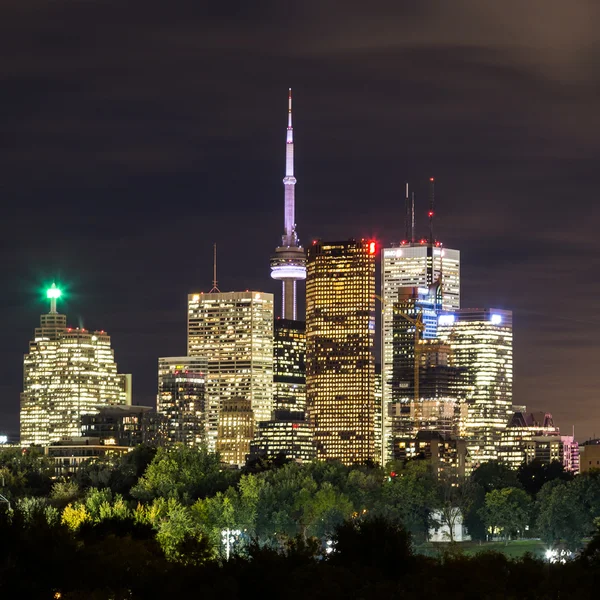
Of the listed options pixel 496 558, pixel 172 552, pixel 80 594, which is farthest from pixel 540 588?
pixel 172 552

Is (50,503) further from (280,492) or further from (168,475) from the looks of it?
(280,492)

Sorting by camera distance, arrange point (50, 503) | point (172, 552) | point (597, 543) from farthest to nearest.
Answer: point (50, 503) < point (172, 552) < point (597, 543)

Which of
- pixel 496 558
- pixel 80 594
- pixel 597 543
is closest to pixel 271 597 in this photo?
pixel 80 594

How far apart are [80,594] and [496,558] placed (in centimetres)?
3423

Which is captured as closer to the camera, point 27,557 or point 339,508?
point 27,557

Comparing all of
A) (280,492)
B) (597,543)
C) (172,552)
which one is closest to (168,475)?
(280,492)

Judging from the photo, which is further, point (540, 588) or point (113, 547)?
point (113, 547)

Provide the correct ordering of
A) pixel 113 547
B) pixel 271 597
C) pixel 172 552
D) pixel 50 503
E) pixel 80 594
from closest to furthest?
1. pixel 80 594
2. pixel 271 597
3. pixel 113 547
4. pixel 172 552
5. pixel 50 503

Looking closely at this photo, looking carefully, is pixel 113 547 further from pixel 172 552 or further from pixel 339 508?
pixel 339 508

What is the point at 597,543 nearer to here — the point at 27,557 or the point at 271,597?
the point at 271,597

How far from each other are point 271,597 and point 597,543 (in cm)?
3111

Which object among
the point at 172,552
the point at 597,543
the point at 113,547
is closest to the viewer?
the point at 113,547

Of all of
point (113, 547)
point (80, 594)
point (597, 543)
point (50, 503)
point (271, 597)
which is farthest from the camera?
point (50, 503)

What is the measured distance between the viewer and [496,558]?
112m
